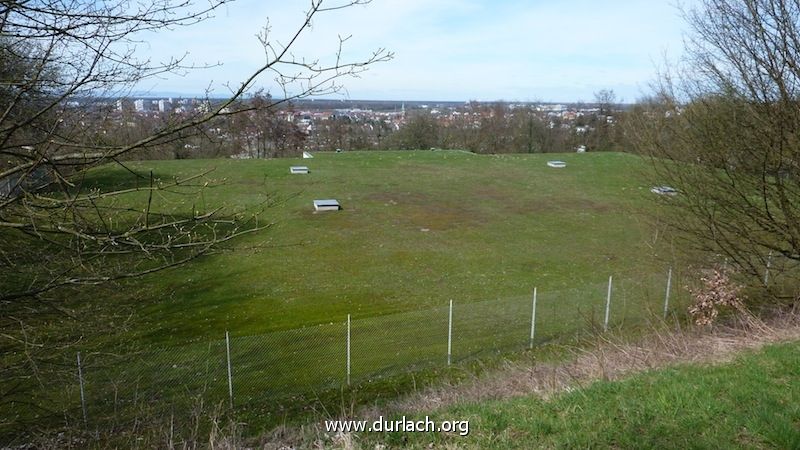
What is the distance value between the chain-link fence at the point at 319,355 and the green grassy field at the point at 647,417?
473 centimetres

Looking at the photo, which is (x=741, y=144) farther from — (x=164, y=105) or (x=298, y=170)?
(x=298, y=170)

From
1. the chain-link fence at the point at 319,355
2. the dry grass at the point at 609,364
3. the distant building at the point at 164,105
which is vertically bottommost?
the chain-link fence at the point at 319,355

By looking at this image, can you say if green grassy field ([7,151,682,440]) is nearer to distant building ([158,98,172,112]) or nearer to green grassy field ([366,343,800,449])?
distant building ([158,98,172,112])

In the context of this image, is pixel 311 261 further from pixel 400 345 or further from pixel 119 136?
pixel 119 136

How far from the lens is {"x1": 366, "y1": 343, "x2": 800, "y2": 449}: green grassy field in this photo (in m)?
4.01

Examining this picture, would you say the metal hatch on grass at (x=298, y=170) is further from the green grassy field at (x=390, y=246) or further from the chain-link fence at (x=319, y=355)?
the chain-link fence at (x=319, y=355)

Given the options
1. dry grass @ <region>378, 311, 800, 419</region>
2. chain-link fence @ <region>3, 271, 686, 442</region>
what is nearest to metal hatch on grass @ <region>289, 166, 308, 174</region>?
chain-link fence @ <region>3, 271, 686, 442</region>

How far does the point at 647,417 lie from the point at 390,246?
1401 cm

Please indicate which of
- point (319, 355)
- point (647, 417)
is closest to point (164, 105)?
point (647, 417)

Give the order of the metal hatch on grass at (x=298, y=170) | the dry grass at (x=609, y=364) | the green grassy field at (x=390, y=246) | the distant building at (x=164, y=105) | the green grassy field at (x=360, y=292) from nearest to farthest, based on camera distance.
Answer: the distant building at (x=164, y=105)
the dry grass at (x=609, y=364)
the green grassy field at (x=360, y=292)
the green grassy field at (x=390, y=246)
the metal hatch on grass at (x=298, y=170)

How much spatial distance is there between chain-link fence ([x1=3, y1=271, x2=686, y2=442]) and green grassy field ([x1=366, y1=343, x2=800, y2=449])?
15.5ft

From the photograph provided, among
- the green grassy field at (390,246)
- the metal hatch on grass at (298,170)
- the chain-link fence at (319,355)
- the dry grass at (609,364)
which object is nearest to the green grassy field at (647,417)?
the dry grass at (609,364)

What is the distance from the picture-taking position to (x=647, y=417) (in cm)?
440

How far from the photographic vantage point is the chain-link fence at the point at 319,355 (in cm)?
839
